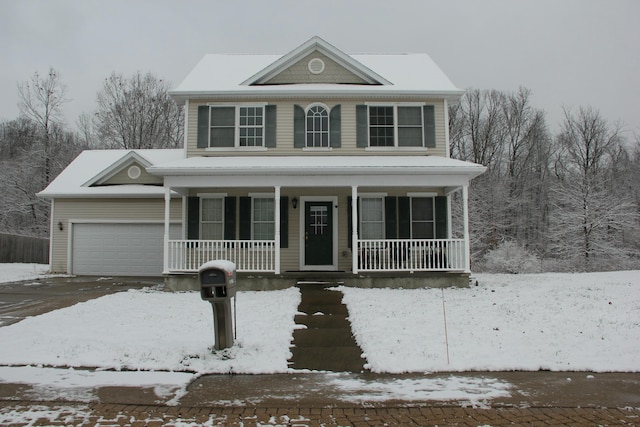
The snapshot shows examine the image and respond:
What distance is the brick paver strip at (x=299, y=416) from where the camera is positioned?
13.2 feet

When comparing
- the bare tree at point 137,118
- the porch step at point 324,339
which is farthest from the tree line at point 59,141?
the porch step at point 324,339

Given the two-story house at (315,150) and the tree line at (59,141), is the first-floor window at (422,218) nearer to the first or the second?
the two-story house at (315,150)

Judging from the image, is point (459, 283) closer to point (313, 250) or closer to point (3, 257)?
point (313, 250)

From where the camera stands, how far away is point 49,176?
105ft

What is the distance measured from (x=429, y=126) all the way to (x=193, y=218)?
731cm

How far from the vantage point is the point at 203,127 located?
46.2 feet

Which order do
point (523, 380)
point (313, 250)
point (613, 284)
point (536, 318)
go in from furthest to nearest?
point (313, 250)
point (613, 284)
point (536, 318)
point (523, 380)

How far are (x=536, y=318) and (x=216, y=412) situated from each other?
5.86m

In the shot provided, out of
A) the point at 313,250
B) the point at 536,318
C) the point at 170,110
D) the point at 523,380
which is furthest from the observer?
the point at 170,110

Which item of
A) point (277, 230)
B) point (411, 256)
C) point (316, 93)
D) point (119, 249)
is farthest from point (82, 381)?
point (119, 249)

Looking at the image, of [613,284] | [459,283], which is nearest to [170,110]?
[459,283]

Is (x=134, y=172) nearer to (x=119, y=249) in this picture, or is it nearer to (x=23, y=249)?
(x=119, y=249)

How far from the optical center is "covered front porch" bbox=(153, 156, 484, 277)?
12258 mm

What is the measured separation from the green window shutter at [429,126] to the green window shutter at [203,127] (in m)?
6.33
